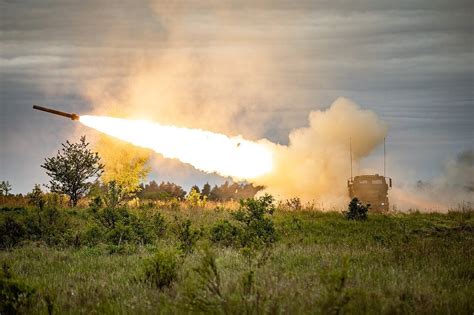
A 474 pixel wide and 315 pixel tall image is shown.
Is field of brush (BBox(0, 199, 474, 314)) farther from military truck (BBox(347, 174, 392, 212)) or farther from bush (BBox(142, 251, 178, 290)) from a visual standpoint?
military truck (BBox(347, 174, 392, 212))

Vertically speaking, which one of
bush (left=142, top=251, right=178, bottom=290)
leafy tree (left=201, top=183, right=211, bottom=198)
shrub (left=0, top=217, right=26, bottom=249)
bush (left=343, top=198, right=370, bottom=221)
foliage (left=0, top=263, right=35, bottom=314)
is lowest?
foliage (left=0, top=263, right=35, bottom=314)

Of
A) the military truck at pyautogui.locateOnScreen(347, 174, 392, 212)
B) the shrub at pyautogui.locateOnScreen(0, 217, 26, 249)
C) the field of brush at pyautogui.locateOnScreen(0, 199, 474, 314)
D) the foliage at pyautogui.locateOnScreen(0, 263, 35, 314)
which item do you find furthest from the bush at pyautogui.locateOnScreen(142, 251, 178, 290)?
the military truck at pyautogui.locateOnScreen(347, 174, 392, 212)

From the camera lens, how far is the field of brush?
418 inches

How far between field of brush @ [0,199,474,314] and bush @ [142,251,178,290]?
0.08ft

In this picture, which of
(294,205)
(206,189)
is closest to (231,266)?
(294,205)

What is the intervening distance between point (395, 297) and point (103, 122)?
2307 cm

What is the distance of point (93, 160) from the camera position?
41781 mm

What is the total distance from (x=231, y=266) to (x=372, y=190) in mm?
29155

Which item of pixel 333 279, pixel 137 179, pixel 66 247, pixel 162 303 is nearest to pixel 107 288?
pixel 162 303

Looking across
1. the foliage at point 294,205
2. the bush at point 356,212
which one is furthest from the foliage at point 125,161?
the bush at point 356,212

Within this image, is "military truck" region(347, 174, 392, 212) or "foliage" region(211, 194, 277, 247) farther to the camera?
"military truck" region(347, 174, 392, 212)

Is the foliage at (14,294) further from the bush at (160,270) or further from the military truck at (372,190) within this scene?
the military truck at (372,190)

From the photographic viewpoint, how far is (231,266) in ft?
49.9

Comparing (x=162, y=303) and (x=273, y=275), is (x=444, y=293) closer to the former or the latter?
(x=273, y=275)
